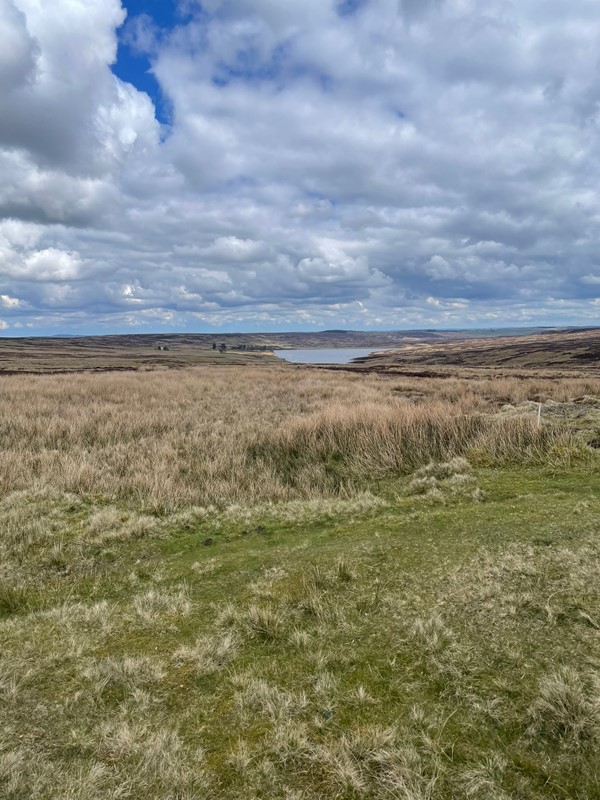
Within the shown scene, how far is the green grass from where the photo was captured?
8.48 feet

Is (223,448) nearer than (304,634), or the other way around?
(304,634)

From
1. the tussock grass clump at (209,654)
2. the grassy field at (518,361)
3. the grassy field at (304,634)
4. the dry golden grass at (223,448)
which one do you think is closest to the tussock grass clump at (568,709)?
the grassy field at (304,634)

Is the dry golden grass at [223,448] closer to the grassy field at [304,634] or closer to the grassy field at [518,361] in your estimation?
the grassy field at [304,634]

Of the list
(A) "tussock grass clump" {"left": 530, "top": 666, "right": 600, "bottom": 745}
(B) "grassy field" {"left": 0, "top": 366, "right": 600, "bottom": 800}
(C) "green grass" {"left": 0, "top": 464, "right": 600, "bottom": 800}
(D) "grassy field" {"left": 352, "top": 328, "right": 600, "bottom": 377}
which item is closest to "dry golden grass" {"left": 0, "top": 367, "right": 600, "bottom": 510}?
(B) "grassy field" {"left": 0, "top": 366, "right": 600, "bottom": 800}

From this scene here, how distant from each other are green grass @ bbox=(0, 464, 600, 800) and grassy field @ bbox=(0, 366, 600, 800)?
0.02 metres

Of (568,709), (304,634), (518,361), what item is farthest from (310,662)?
(518,361)

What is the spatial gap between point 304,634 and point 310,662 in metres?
0.33

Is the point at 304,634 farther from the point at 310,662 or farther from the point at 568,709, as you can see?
the point at 568,709

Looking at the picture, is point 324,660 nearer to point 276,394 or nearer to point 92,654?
point 92,654

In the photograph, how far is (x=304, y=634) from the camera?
152 inches

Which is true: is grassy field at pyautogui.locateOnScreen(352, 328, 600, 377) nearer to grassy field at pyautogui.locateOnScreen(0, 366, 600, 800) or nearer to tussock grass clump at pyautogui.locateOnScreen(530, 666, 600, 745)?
grassy field at pyautogui.locateOnScreen(0, 366, 600, 800)

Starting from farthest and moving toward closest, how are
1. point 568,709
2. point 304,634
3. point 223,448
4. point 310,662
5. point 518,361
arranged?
point 518,361 < point 223,448 < point 304,634 < point 310,662 < point 568,709

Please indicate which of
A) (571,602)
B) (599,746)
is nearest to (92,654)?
(599,746)

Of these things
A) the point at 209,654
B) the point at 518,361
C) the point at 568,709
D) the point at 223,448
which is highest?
the point at 568,709
